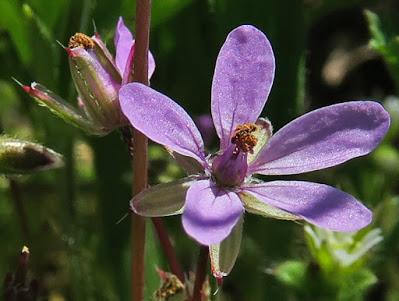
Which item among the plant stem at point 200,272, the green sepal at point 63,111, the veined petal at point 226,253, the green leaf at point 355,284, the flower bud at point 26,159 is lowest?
the green leaf at point 355,284

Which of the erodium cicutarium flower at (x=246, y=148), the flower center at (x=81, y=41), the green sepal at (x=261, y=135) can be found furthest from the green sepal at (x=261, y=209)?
the flower center at (x=81, y=41)

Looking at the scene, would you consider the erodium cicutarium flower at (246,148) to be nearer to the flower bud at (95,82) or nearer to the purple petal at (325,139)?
the purple petal at (325,139)

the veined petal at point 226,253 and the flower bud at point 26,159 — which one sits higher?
the flower bud at point 26,159

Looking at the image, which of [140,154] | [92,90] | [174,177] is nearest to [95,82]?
[92,90]

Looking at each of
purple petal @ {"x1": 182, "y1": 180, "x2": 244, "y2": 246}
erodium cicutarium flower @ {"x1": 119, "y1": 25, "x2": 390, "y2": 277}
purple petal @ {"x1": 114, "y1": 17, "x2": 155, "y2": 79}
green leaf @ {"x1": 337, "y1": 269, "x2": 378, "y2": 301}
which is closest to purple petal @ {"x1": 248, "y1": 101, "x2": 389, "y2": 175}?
erodium cicutarium flower @ {"x1": 119, "y1": 25, "x2": 390, "y2": 277}

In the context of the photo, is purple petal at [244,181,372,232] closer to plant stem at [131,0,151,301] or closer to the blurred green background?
plant stem at [131,0,151,301]
